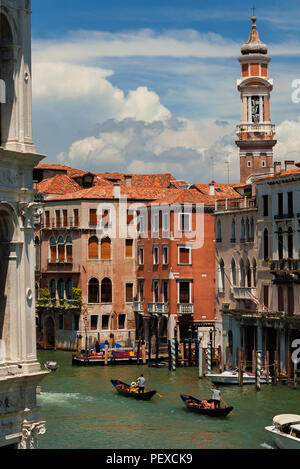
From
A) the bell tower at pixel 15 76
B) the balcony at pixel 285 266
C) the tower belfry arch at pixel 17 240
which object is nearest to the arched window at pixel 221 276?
the balcony at pixel 285 266

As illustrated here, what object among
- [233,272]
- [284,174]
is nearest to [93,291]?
[233,272]

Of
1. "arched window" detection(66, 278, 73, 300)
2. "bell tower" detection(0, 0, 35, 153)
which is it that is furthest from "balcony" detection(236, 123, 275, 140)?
"bell tower" detection(0, 0, 35, 153)

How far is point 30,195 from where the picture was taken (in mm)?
13836

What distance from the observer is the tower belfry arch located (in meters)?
13.7

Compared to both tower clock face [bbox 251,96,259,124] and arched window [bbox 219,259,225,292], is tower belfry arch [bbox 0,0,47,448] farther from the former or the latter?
tower clock face [bbox 251,96,259,124]

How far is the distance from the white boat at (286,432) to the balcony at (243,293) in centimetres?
1741

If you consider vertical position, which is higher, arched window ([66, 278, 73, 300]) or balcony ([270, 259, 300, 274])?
balcony ([270, 259, 300, 274])

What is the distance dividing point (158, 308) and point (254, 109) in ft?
64.5

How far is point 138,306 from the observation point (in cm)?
5853

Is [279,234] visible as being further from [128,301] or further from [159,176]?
[159,176]

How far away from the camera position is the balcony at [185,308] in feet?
178

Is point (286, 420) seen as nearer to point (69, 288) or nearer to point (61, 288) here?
point (69, 288)

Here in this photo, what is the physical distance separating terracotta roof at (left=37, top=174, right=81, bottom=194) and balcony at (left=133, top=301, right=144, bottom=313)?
904 cm
